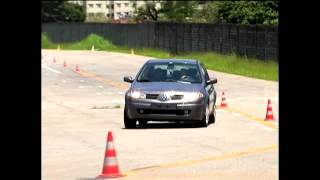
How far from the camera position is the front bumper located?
16.2m

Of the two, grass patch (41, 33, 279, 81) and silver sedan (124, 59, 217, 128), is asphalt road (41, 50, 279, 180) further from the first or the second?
grass patch (41, 33, 279, 81)

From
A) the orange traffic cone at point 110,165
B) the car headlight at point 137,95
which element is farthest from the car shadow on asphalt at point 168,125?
the orange traffic cone at point 110,165

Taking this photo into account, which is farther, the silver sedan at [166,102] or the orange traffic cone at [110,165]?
the silver sedan at [166,102]

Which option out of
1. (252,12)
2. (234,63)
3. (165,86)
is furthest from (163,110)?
(252,12)

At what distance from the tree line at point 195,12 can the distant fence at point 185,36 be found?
2.96 meters

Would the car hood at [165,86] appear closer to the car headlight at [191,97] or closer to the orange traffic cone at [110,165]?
the car headlight at [191,97]

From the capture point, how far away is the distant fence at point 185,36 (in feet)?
143

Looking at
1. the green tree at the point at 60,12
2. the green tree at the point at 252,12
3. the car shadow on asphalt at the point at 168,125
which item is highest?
the green tree at the point at 60,12

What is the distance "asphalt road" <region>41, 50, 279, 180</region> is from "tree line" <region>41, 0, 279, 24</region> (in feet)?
8.76

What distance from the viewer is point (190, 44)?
192 ft

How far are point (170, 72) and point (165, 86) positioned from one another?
101cm

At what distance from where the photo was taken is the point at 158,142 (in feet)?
45.8
